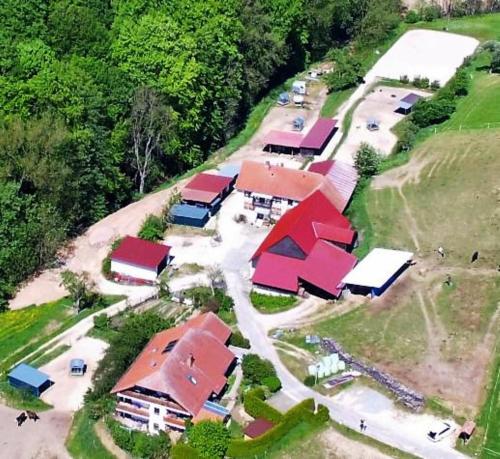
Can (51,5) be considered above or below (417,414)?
above

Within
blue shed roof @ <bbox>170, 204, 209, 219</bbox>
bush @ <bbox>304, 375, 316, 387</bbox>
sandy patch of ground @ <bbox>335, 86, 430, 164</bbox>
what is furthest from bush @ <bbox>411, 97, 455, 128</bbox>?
bush @ <bbox>304, 375, 316, 387</bbox>

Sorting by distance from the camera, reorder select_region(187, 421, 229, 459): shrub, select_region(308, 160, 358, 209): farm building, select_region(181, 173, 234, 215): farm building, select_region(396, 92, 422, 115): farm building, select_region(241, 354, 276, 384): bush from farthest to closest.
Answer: select_region(396, 92, 422, 115): farm building → select_region(308, 160, 358, 209): farm building → select_region(181, 173, 234, 215): farm building → select_region(241, 354, 276, 384): bush → select_region(187, 421, 229, 459): shrub

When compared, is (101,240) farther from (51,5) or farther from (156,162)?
(51,5)

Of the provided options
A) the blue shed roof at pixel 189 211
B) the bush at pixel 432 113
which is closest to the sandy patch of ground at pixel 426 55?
the bush at pixel 432 113

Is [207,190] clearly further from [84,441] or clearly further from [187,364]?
[84,441]

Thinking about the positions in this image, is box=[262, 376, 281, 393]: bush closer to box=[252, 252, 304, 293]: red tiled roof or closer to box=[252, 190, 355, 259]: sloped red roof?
box=[252, 252, 304, 293]: red tiled roof

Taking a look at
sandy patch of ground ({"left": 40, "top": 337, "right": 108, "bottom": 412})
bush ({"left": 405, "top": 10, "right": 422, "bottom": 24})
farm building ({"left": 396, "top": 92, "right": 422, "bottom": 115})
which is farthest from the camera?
bush ({"left": 405, "top": 10, "right": 422, "bottom": 24})

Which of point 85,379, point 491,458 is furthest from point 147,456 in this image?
point 491,458
